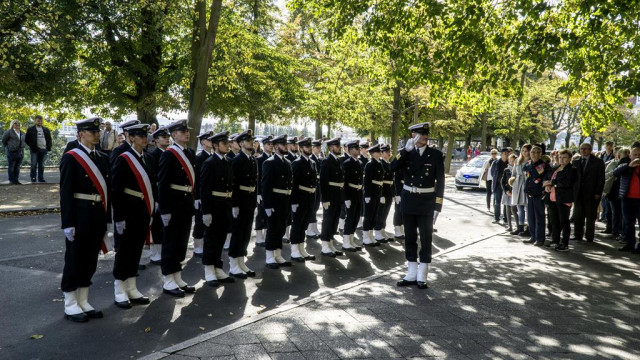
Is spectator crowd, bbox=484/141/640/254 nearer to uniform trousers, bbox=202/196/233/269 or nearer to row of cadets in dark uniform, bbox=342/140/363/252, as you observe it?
row of cadets in dark uniform, bbox=342/140/363/252

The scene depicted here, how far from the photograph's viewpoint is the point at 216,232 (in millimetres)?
7004

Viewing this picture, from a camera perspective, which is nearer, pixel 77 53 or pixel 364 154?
pixel 364 154

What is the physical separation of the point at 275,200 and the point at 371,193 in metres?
2.81

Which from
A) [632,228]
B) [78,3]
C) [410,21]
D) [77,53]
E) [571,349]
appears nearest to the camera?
[571,349]

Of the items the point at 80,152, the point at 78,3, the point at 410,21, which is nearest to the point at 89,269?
the point at 80,152

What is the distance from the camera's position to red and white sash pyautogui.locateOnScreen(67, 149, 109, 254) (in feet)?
17.9

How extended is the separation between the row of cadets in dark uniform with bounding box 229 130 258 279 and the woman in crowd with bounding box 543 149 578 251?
654 centimetres

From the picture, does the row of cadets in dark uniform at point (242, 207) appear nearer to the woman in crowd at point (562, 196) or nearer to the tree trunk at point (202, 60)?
the woman in crowd at point (562, 196)

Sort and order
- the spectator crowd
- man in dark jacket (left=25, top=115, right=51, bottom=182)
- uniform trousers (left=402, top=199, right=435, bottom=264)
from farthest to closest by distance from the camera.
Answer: man in dark jacket (left=25, top=115, right=51, bottom=182), the spectator crowd, uniform trousers (left=402, top=199, right=435, bottom=264)

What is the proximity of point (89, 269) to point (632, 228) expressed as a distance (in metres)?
10.3

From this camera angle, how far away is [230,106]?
24547 millimetres

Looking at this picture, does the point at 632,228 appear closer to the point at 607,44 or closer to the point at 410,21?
the point at 607,44

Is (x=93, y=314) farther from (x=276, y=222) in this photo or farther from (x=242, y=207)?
(x=276, y=222)

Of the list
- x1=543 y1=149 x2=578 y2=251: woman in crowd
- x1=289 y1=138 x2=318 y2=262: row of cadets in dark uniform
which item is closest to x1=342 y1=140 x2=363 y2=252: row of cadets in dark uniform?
x1=289 y1=138 x2=318 y2=262: row of cadets in dark uniform
